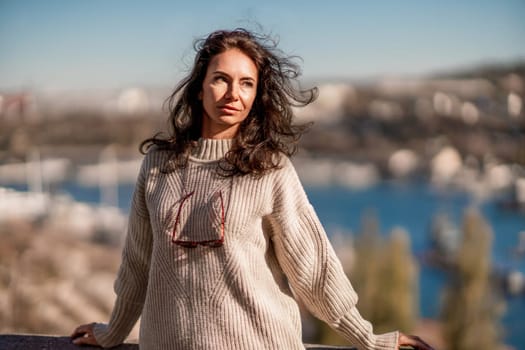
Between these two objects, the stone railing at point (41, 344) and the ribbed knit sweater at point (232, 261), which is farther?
the stone railing at point (41, 344)

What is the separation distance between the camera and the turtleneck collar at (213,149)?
3.11 ft

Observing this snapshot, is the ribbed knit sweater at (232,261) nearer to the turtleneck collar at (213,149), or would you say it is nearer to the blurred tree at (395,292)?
the turtleneck collar at (213,149)

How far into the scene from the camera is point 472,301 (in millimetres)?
14227

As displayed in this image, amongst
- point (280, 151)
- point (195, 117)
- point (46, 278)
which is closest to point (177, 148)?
point (195, 117)

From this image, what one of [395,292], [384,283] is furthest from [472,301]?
[384,283]

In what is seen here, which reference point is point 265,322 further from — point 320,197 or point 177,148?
point 320,197

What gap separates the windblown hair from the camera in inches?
36.5

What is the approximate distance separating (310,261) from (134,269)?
0.31m

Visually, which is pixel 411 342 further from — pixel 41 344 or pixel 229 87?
pixel 41 344

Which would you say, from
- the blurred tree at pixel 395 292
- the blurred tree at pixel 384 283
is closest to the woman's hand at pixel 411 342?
the blurred tree at pixel 384 283

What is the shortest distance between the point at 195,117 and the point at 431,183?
105ft

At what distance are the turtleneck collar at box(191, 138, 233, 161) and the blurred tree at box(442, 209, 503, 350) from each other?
1399 cm

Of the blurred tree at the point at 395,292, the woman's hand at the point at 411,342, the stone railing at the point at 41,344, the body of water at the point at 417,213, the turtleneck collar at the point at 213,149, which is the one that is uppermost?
the turtleneck collar at the point at 213,149

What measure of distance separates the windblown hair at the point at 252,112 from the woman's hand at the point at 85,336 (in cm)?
36
